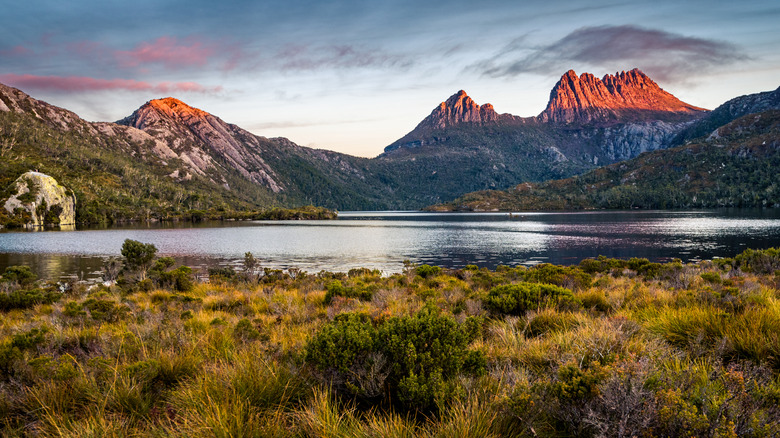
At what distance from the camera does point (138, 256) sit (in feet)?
89.4

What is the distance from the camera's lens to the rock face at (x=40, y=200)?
129 metres

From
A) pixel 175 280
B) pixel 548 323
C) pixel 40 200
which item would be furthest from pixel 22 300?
pixel 40 200

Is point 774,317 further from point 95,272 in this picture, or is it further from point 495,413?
point 95,272

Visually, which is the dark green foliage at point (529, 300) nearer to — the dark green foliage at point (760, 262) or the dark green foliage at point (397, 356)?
the dark green foliage at point (397, 356)

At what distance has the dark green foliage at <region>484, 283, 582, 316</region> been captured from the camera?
9461mm

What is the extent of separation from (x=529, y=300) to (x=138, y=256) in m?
28.1

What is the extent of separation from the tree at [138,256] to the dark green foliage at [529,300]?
25972 mm

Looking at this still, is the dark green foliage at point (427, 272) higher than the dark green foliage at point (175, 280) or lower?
lower

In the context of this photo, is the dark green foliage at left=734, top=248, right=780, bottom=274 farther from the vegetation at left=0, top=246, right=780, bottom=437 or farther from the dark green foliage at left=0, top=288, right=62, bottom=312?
the dark green foliage at left=0, top=288, right=62, bottom=312

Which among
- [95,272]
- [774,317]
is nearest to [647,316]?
[774,317]

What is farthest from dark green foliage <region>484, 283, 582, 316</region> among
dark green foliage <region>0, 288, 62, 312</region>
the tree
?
the tree

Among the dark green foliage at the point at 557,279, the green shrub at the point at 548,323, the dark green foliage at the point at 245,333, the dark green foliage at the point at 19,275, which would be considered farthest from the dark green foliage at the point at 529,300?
the dark green foliage at the point at 19,275

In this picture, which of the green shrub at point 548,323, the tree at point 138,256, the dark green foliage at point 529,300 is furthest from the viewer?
the tree at point 138,256

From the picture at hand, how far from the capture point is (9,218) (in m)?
124
